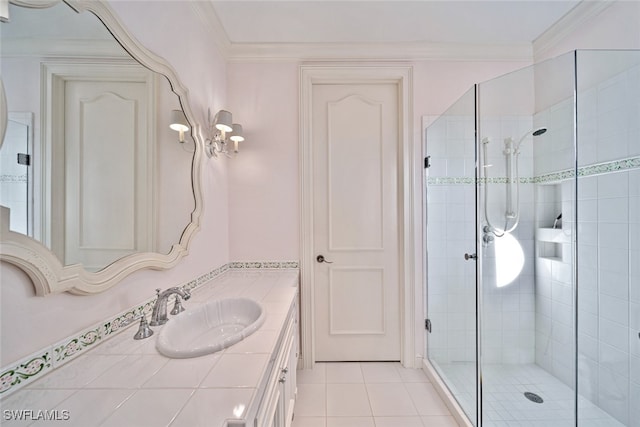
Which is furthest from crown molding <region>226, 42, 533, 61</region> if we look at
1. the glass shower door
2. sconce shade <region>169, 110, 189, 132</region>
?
sconce shade <region>169, 110, 189, 132</region>

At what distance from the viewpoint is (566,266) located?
1.58 metres

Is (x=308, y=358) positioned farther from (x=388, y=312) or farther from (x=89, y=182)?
(x=89, y=182)

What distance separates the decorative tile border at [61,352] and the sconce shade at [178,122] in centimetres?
87

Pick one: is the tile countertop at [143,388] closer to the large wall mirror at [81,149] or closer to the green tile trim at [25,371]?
the green tile trim at [25,371]

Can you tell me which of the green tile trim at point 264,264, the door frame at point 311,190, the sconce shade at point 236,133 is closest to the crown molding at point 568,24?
the door frame at point 311,190

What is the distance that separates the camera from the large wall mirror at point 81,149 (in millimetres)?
679

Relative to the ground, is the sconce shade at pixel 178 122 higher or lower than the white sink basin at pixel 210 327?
higher

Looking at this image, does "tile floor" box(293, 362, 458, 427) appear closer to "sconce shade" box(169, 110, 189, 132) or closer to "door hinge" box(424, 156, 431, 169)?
"door hinge" box(424, 156, 431, 169)

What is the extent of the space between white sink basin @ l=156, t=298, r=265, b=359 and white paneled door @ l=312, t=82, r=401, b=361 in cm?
98

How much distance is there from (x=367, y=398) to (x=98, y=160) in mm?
2084

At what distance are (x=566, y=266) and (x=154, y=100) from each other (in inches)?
96.5

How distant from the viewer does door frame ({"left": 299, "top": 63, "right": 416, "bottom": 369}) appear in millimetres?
2170

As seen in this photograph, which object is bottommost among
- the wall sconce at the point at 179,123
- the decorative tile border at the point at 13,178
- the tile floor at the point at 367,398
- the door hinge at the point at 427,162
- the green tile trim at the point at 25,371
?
the tile floor at the point at 367,398

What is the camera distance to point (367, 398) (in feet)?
6.02
